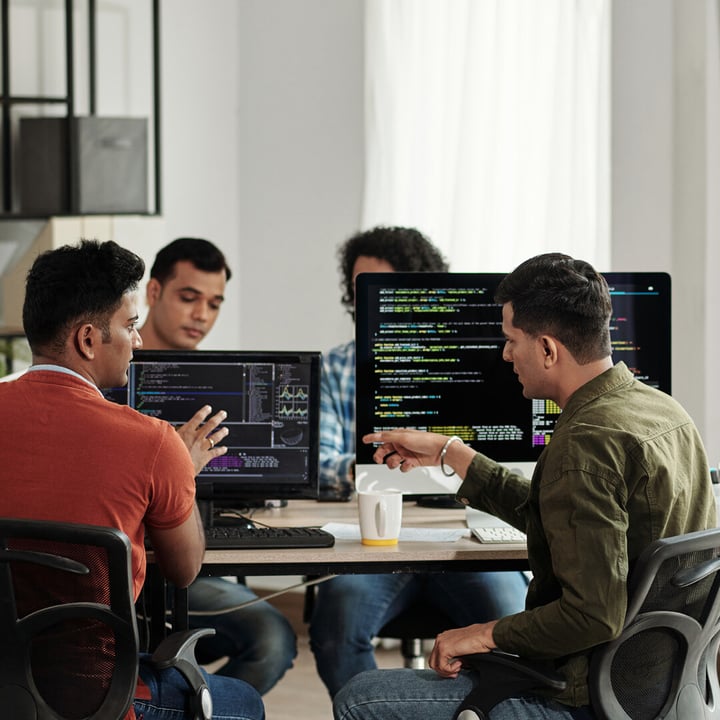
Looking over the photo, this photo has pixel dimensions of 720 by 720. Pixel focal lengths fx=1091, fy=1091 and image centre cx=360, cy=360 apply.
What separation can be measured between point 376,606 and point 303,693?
3.86ft

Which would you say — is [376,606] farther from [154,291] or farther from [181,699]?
[154,291]

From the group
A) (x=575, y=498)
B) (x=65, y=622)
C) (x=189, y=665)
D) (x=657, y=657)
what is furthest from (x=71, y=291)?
(x=657, y=657)

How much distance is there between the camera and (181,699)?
5.90 ft

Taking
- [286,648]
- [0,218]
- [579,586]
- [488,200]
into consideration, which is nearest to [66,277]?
[579,586]

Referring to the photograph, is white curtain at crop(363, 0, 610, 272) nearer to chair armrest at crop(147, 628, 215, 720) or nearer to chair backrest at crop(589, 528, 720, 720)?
chair backrest at crop(589, 528, 720, 720)

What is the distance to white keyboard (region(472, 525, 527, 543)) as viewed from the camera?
2156mm

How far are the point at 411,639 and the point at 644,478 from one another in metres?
1.14

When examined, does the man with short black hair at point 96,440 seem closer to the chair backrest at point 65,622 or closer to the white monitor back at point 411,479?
the chair backrest at point 65,622

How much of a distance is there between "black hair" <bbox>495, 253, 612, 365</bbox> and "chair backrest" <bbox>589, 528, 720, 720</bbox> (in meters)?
0.36

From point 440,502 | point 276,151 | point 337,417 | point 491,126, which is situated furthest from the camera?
point 276,151

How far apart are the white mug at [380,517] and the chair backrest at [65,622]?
2.10 feet

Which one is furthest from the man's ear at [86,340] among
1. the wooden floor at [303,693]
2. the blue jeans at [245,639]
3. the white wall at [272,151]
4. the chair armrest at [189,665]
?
the white wall at [272,151]

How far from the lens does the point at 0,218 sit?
3.89 metres

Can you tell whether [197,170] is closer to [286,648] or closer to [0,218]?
[0,218]
